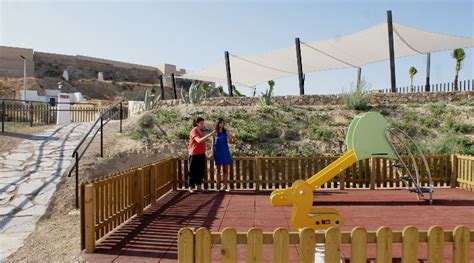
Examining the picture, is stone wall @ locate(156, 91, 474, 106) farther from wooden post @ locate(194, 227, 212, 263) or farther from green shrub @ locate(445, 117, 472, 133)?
wooden post @ locate(194, 227, 212, 263)

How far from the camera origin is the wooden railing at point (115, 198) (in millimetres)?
4670

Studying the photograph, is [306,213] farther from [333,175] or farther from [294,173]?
[294,173]

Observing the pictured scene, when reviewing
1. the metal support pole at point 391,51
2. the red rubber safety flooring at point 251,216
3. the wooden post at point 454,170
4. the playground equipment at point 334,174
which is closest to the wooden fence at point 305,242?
the red rubber safety flooring at point 251,216

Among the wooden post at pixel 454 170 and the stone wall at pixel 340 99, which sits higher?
the stone wall at pixel 340 99

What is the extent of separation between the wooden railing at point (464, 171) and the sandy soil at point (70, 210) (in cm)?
774

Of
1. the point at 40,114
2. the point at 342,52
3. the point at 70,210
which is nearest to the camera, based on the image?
the point at 70,210

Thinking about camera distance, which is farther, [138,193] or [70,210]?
[70,210]

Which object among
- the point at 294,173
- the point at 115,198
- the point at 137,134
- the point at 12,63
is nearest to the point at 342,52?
the point at 137,134

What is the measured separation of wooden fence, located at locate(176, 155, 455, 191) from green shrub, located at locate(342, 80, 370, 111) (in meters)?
6.88

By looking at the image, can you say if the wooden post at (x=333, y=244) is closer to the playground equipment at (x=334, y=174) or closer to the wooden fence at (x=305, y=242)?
the wooden fence at (x=305, y=242)

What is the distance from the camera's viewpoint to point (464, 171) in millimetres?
9258

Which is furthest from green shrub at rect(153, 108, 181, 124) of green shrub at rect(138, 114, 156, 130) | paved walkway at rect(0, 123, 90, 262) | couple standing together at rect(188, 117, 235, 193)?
couple standing together at rect(188, 117, 235, 193)

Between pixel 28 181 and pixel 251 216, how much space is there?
4920mm

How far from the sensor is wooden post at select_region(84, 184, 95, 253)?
4.64 meters
